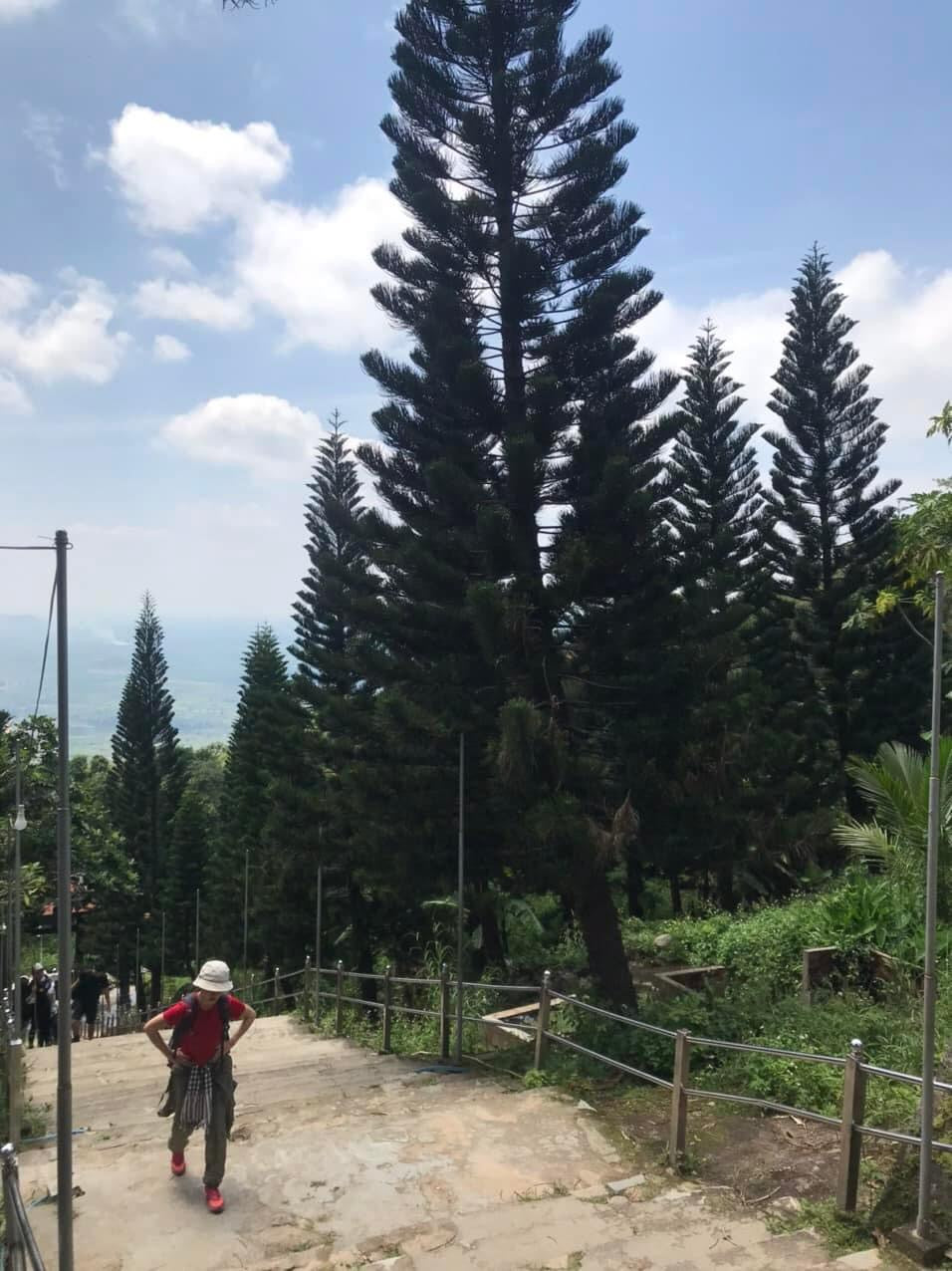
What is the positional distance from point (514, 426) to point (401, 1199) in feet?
19.1

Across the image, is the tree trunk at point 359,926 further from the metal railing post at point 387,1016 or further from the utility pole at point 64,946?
the utility pole at point 64,946

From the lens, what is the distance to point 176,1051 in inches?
158

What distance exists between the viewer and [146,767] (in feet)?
91.3

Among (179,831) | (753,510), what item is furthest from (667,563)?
(179,831)

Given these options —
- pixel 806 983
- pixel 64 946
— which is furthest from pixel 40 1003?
pixel 64 946

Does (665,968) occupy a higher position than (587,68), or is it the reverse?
(587,68)

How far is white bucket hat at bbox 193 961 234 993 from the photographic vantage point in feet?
13.1

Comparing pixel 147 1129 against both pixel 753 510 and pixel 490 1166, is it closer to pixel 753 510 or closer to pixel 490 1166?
pixel 490 1166

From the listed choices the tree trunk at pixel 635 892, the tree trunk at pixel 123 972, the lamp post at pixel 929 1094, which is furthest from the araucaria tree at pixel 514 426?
the tree trunk at pixel 123 972

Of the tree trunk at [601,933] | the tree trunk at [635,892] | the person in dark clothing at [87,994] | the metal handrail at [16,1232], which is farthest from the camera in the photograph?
the tree trunk at [635,892]

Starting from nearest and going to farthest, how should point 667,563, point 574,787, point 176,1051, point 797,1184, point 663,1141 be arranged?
point 797,1184 < point 176,1051 < point 663,1141 < point 574,787 < point 667,563

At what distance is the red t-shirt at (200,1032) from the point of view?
3992 millimetres

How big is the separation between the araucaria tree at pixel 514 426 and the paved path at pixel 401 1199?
2.96 m

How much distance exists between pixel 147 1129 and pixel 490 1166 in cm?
216
